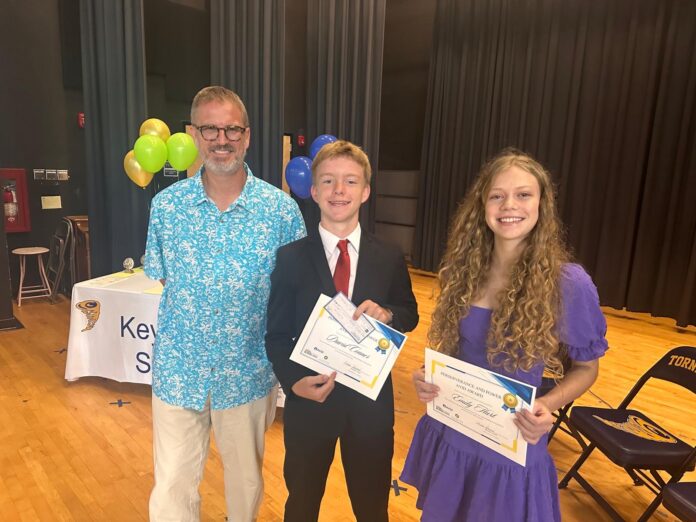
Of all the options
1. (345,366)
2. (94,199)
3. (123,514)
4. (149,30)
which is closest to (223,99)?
(345,366)

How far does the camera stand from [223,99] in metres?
1.58

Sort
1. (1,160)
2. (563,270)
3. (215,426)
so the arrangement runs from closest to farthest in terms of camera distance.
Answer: (563,270) → (215,426) → (1,160)

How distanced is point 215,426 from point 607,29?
6340 millimetres

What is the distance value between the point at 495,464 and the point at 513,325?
16.9 inches

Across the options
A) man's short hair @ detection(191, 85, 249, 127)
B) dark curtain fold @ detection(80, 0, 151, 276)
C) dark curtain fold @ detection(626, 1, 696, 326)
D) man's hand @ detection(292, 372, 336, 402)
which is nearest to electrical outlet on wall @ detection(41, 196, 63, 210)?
dark curtain fold @ detection(80, 0, 151, 276)

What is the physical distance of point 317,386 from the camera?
1.40m

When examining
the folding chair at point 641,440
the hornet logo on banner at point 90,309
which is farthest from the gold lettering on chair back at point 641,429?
the hornet logo on banner at point 90,309

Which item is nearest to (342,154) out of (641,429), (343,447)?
(343,447)

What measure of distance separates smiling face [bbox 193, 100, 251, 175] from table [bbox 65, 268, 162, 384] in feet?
6.13

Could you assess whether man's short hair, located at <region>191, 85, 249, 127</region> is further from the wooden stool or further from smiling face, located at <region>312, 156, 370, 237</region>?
the wooden stool

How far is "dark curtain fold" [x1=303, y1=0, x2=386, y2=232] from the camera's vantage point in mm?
6957

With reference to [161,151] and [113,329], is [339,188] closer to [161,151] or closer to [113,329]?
[113,329]

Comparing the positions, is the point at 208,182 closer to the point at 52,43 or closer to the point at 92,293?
the point at 92,293

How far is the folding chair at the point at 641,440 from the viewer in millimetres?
2004
